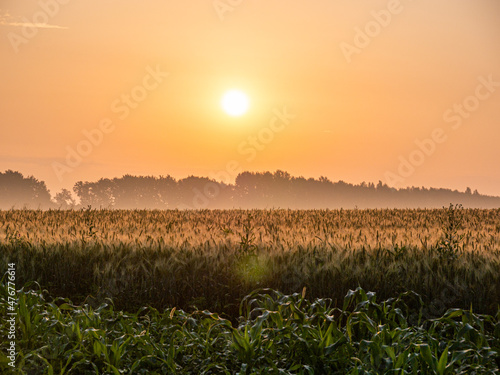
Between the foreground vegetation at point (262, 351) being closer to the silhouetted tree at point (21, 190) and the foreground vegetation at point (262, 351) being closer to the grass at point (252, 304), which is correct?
the grass at point (252, 304)

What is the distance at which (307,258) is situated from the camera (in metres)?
9.16

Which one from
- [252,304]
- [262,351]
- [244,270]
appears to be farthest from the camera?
[244,270]

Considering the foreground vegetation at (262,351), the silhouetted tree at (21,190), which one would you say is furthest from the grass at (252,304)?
the silhouetted tree at (21,190)

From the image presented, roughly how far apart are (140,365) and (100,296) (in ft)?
13.5

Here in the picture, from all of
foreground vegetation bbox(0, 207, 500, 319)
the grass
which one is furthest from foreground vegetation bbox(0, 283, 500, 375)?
foreground vegetation bbox(0, 207, 500, 319)

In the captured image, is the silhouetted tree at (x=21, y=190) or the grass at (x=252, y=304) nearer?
the grass at (x=252, y=304)

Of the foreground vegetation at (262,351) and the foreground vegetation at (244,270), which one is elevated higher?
the foreground vegetation at (244,270)

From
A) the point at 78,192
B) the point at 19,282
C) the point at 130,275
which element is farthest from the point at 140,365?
the point at 78,192

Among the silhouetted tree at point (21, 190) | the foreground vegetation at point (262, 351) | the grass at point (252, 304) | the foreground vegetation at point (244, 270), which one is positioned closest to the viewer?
the foreground vegetation at point (262, 351)

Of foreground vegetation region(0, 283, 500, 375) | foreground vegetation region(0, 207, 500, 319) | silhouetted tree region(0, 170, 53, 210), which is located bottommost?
foreground vegetation region(0, 283, 500, 375)

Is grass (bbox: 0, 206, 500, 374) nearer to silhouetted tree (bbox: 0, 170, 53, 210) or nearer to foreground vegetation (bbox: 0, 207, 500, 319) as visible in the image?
foreground vegetation (bbox: 0, 207, 500, 319)

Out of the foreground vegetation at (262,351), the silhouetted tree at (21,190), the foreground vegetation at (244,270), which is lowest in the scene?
the foreground vegetation at (262,351)

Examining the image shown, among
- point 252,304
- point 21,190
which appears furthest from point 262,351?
point 21,190

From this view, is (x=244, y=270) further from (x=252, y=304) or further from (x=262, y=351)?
(x=262, y=351)
